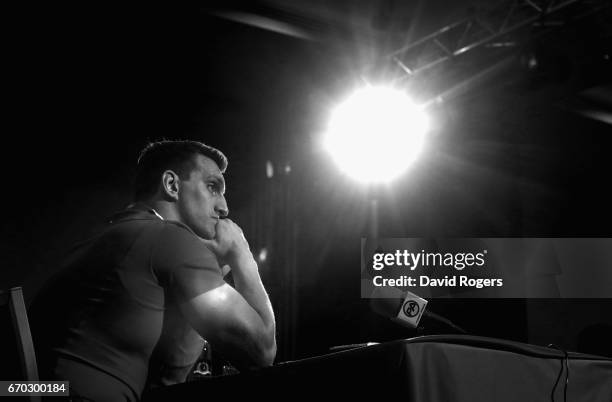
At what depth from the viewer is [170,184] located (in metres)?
1.96

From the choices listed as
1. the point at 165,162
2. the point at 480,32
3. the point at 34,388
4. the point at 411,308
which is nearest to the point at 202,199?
the point at 165,162

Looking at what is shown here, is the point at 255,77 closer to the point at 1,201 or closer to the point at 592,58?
the point at 1,201

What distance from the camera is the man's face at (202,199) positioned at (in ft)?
6.45

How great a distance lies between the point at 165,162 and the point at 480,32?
2.87 meters

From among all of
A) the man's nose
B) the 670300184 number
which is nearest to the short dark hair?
the man's nose

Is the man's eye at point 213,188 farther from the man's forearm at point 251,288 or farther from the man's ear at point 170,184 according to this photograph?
the man's forearm at point 251,288

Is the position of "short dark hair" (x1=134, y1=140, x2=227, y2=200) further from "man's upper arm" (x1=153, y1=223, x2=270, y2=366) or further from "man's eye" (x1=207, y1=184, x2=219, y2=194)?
"man's upper arm" (x1=153, y1=223, x2=270, y2=366)

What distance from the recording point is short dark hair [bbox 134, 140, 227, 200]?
1987 millimetres

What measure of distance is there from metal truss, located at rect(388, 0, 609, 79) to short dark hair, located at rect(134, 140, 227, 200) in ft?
8.35

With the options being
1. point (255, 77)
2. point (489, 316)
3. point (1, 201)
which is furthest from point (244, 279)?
point (489, 316)

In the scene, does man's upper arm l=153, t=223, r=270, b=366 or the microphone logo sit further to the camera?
the microphone logo

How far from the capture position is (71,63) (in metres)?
4.11

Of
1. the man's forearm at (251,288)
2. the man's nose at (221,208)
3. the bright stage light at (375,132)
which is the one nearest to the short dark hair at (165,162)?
the man's nose at (221,208)

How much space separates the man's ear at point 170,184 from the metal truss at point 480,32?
2702mm
